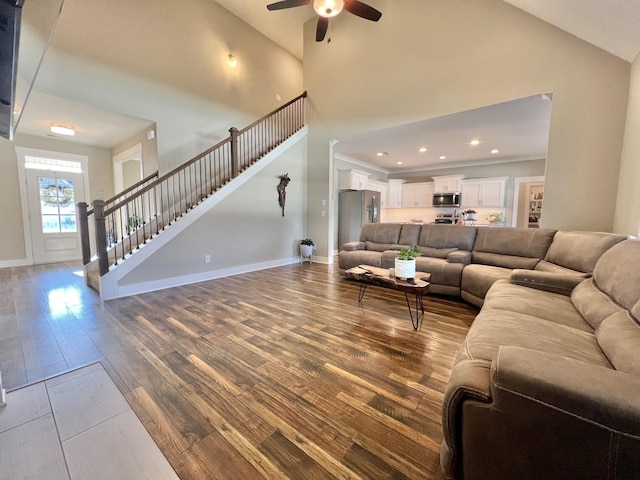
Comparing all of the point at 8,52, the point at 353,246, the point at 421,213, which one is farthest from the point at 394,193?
the point at 8,52

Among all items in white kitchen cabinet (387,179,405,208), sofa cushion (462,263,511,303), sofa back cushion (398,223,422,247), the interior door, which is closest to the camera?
sofa cushion (462,263,511,303)

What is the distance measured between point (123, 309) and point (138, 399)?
185cm

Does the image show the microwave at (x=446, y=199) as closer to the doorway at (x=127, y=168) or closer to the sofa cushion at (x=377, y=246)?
the sofa cushion at (x=377, y=246)

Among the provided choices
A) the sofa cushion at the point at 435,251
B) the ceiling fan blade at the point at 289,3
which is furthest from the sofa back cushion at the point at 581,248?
the ceiling fan blade at the point at 289,3

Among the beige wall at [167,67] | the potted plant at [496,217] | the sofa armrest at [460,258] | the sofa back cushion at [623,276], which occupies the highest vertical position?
the beige wall at [167,67]

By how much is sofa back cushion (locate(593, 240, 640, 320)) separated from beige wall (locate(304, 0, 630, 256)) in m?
1.96

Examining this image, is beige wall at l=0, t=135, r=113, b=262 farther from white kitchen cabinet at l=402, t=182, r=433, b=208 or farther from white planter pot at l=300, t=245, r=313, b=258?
white kitchen cabinet at l=402, t=182, r=433, b=208

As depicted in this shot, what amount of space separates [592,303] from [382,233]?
3.16 metres

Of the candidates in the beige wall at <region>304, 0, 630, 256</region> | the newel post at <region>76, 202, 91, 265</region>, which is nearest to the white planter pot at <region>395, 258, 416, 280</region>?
the beige wall at <region>304, 0, 630, 256</region>

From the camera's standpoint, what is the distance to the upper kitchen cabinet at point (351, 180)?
6840mm

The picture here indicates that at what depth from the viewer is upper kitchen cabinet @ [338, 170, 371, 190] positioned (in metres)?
6.84

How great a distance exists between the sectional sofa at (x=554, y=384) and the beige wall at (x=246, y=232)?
3940 mm

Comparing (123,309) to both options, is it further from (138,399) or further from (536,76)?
(536,76)

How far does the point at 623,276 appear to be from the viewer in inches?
58.7
